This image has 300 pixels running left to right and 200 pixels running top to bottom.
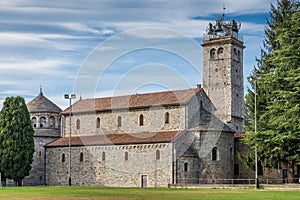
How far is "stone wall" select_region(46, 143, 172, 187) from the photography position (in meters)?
60.8

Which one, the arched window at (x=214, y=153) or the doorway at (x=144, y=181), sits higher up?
the arched window at (x=214, y=153)

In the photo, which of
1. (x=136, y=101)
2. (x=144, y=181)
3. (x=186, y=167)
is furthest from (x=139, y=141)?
(x=136, y=101)

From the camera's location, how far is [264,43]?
56.4 meters

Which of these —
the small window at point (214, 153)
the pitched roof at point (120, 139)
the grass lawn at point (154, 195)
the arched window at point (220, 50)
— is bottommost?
the grass lawn at point (154, 195)

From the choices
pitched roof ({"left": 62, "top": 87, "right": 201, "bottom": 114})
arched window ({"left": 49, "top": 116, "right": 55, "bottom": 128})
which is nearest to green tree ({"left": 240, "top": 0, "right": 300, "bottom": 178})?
pitched roof ({"left": 62, "top": 87, "right": 201, "bottom": 114})

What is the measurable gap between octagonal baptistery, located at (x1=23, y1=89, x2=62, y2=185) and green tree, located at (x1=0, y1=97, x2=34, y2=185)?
4.84 m

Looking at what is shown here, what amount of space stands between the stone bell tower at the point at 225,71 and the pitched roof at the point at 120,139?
2179cm

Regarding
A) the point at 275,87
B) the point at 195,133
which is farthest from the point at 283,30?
the point at 195,133

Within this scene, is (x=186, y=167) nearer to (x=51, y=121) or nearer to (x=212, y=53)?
(x=51, y=121)

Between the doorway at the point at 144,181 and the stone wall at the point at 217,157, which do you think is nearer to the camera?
the stone wall at the point at 217,157

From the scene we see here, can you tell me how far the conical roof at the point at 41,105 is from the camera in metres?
80.6

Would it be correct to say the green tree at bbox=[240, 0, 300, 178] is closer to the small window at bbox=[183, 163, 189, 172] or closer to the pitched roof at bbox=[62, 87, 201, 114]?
the small window at bbox=[183, 163, 189, 172]

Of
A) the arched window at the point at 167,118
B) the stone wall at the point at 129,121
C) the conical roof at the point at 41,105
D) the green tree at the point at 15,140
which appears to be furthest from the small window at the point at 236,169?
the conical roof at the point at 41,105

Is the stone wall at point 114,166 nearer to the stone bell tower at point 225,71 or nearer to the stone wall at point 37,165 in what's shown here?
the stone wall at point 37,165
